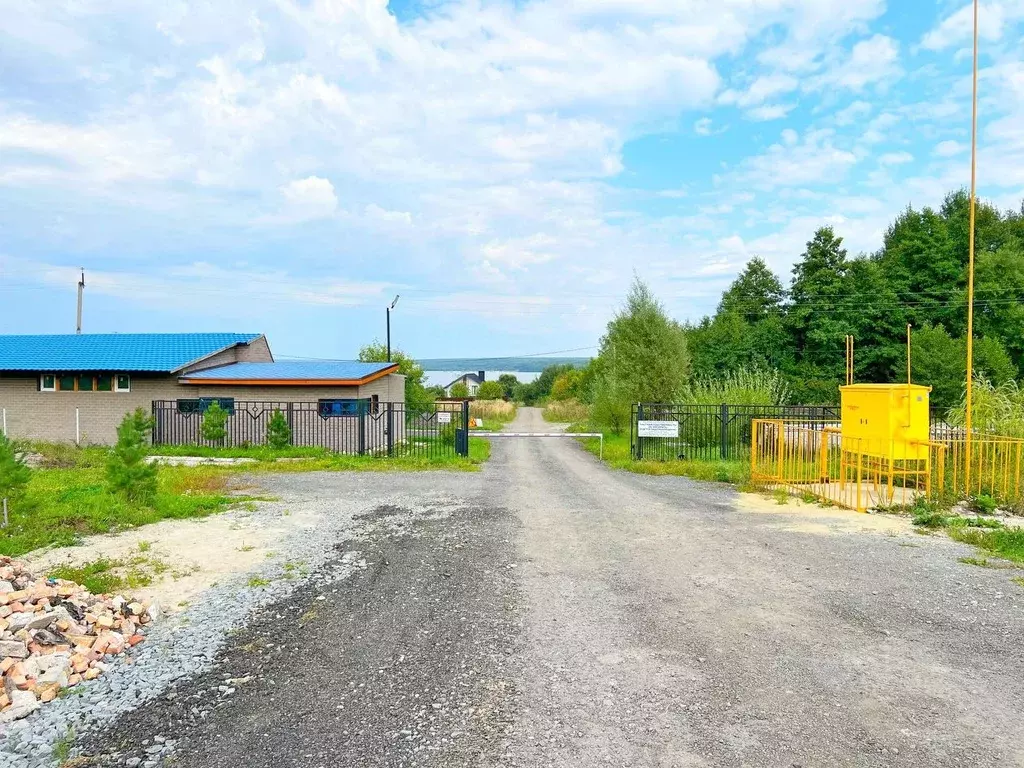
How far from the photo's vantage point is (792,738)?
378 centimetres

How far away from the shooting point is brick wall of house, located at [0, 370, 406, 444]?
20.7m

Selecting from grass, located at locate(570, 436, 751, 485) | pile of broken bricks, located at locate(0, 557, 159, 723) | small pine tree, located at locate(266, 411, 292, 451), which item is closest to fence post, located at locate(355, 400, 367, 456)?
small pine tree, located at locate(266, 411, 292, 451)

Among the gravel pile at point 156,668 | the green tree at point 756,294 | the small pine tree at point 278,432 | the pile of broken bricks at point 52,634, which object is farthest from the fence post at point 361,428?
the green tree at point 756,294

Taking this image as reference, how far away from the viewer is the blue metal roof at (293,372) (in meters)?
20.0

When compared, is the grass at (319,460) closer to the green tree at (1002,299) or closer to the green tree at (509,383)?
the green tree at (1002,299)

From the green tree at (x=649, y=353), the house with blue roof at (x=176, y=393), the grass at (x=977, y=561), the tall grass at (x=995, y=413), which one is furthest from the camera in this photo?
the green tree at (x=649, y=353)

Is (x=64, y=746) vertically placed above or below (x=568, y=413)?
above

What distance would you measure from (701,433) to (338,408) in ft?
34.5

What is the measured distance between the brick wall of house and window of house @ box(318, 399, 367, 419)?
1.34ft

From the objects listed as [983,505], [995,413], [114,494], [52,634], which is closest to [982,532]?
[983,505]

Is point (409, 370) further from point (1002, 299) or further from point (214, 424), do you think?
point (1002, 299)

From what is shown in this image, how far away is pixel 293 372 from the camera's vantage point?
2084 cm

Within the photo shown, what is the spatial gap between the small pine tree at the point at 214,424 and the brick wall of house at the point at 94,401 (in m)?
1.14

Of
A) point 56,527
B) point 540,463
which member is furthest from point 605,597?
point 540,463
